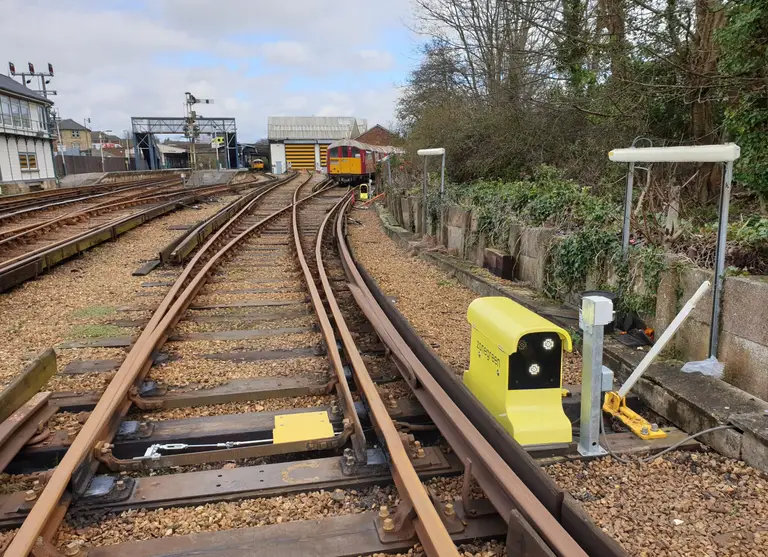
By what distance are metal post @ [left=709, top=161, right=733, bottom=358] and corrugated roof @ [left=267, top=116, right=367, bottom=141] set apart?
7388 centimetres

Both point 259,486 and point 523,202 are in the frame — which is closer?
point 259,486

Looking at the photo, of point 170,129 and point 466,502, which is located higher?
point 170,129

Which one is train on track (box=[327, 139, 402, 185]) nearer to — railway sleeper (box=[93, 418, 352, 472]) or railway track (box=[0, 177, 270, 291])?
railway track (box=[0, 177, 270, 291])

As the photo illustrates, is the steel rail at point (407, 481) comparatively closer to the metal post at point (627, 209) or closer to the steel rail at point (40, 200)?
the metal post at point (627, 209)

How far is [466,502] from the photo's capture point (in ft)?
8.66

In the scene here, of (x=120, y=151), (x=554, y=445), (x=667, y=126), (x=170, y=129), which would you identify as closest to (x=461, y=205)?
(x=667, y=126)

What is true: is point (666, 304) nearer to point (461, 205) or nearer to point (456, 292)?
point (456, 292)

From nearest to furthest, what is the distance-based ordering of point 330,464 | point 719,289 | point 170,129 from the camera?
1. point 330,464
2. point 719,289
3. point 170,129

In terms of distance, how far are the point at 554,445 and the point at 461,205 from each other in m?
6.71

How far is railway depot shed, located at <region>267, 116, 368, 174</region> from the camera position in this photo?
68125mm

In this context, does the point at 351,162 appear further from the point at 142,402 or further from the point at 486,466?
the point at 486,466

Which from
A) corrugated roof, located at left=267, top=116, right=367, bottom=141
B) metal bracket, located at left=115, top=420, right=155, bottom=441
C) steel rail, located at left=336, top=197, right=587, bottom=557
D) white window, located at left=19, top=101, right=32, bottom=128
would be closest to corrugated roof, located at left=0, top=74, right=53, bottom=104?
white window, located at left=19, top=101, right=32, bottom=128

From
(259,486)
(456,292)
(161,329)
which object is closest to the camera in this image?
(259,486)

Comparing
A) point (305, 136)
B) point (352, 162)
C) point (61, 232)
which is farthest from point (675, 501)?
point (305, 136)
